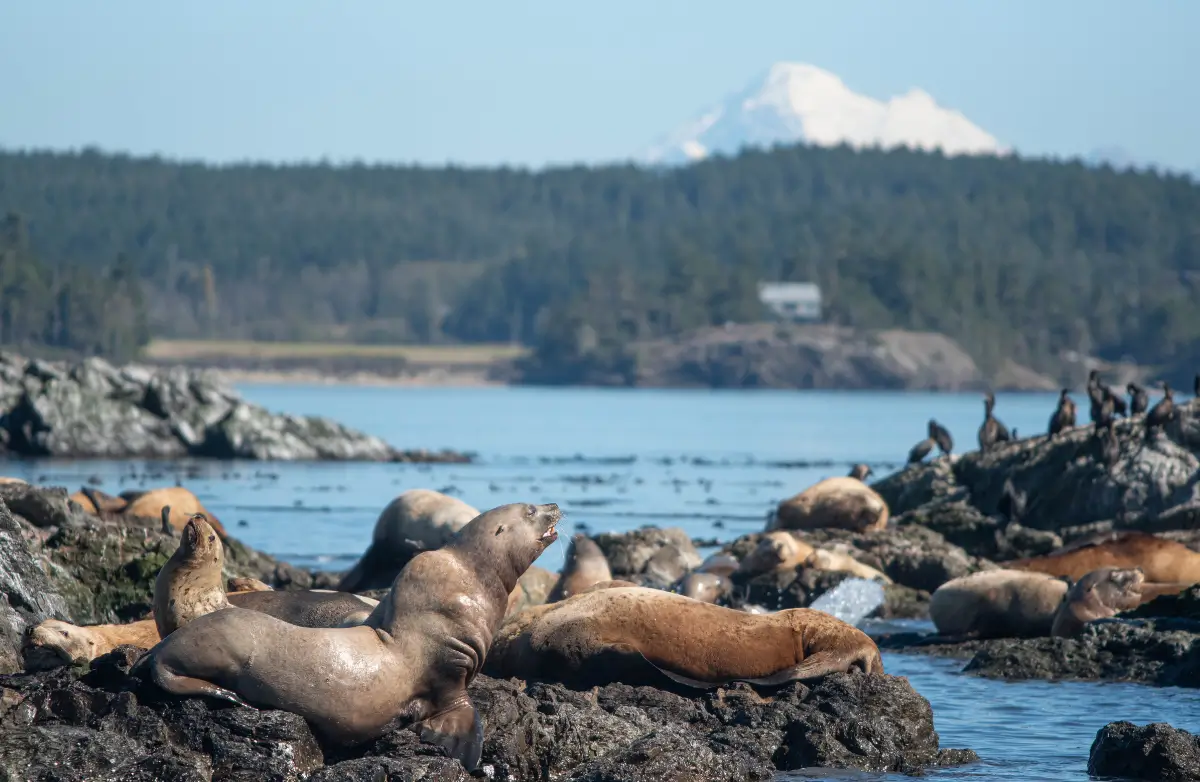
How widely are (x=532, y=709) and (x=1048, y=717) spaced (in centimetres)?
383

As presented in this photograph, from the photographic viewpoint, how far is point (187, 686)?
7145 mm

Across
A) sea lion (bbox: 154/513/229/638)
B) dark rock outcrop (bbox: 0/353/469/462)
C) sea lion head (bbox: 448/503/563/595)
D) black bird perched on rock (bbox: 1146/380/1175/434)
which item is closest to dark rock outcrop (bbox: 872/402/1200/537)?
black bird perched on rock (bbox: 1146/380/1175/434)

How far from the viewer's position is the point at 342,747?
739 cm

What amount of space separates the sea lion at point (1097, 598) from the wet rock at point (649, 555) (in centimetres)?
373

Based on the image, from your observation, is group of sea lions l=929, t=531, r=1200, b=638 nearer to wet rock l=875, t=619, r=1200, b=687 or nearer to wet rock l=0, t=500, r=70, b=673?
wet rock l=875, t=619, r=1200, b=687

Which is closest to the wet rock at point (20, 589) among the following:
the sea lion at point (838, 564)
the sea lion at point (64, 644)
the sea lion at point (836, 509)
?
the sea lion at point (64, 644)

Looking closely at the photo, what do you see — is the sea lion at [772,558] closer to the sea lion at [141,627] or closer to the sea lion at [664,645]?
the sea lion at [664,645]

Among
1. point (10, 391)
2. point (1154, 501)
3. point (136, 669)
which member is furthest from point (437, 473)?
point (136, 669)

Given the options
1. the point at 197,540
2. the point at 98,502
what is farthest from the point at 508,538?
the point at 98,502

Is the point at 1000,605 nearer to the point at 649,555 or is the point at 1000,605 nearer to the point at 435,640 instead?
the point at 649,555

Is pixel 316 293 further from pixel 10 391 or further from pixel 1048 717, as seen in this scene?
pixel 1048 717

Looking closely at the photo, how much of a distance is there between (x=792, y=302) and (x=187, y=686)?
154326 millimetres

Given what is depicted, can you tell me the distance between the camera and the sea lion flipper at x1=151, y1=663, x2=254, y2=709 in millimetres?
7137

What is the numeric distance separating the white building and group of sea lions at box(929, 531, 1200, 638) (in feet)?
471
